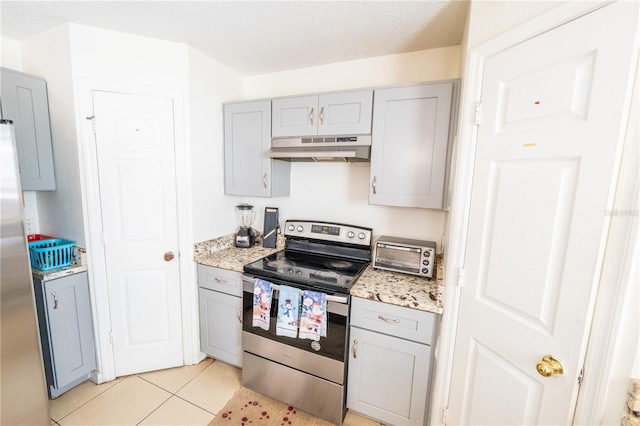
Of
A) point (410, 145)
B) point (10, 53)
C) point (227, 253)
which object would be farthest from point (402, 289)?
point (10, 53)

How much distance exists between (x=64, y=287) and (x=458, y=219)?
96.0 inches

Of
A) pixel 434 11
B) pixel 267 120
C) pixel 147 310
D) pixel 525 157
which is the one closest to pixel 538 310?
pixel 525 157

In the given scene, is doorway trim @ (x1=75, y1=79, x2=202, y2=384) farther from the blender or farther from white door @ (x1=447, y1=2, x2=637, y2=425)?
white door @ (x1=447, y1=2, x2=637, y2=425)

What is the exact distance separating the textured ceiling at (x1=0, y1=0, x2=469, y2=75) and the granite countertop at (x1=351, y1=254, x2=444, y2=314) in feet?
4.95

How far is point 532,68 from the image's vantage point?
0.96 meters

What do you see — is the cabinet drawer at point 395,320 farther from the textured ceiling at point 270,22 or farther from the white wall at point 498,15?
the textured ceiling at point 270,22

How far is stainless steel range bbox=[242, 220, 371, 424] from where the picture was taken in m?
1.62

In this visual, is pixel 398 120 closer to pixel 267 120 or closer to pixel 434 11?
pixel 434 11

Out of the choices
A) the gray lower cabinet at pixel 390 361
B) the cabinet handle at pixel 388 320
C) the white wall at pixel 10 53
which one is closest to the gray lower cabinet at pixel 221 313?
the gray lower cabinet at pixel 390 361

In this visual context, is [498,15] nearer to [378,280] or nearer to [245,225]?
[378,280]

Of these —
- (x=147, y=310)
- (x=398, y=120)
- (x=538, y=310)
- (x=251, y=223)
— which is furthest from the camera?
(x=251, y=223)

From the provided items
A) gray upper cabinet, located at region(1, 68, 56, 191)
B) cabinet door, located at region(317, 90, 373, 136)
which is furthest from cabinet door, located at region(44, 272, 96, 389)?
cabinet door, located at region(317, 90, 373, 136)

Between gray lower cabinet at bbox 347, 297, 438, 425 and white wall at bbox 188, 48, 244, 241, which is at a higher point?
white wall at bbox 188, 48, 244, 241

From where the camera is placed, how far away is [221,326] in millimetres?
2068
